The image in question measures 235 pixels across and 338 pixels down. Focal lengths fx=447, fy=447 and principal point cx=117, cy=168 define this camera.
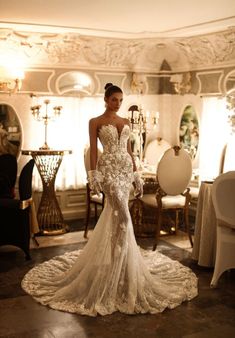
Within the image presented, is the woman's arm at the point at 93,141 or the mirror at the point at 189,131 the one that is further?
the mirror at the point at 189,131

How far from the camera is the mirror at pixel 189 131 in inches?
264

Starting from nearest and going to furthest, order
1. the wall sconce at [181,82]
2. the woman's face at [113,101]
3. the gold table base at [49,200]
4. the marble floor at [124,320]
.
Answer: the marble floor at [124,320], the woman's face at [113,101], the gold table base at [49,200], the wall sconce at [181,82]

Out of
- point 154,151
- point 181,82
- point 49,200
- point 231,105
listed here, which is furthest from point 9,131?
point 231,105

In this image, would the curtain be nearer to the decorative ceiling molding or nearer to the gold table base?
the decorative ceiling molding

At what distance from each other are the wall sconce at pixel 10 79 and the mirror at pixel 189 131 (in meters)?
2.52

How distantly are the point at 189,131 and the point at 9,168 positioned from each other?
9.18 feet

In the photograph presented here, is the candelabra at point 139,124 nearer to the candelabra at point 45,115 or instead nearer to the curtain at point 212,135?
the curtain at point 212,135

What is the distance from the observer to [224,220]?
156 inches

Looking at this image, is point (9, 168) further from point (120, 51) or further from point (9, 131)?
point (120, 51)

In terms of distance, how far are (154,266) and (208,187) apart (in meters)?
0.96

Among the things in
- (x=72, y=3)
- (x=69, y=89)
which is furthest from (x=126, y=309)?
(x=69, y=89)

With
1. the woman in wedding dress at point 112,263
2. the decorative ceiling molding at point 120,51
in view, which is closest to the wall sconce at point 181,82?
the decorative ceiling molding at point 120,51

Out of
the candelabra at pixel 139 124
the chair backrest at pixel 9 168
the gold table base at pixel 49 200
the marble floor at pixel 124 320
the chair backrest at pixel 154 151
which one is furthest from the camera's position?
the chair backrest at pixel 154 151

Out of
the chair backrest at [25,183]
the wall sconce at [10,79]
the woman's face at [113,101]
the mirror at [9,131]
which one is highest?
the wall sconce at [10,79]
